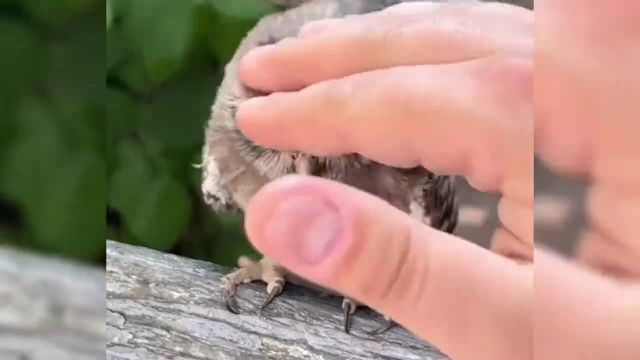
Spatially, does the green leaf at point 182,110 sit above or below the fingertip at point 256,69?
below

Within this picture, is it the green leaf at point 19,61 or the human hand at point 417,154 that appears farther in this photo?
the green leaf at point 19,61

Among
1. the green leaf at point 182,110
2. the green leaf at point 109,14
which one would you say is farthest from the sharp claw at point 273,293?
the green leaf at point 109,14

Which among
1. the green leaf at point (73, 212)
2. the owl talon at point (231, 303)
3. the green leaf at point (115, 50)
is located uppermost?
the green leaf at point (115, 50)

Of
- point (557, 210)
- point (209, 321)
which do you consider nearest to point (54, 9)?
point (209, 321)

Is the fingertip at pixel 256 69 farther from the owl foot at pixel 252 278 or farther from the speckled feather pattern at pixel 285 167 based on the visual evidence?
the owl foot at pixel 252 278

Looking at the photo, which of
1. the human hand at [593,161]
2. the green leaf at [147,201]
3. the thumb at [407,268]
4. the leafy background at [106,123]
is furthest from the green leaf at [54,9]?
the human hand at [593,161]
